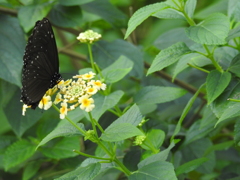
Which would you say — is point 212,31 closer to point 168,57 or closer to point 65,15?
point 168,57

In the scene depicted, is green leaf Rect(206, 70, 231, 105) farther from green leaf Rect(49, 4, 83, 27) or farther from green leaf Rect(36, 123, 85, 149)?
green leaf Rect(49, 4, 83, 27)

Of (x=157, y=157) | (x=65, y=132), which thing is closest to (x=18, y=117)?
(x=65, y=132)

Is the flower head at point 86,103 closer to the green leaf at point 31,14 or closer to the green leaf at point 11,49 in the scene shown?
the green leaf at point 11,49

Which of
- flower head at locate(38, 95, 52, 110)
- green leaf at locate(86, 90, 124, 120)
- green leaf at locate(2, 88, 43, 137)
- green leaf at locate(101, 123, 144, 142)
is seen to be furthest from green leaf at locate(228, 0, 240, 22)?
green leaf at locate(2, 88, 43, 137)

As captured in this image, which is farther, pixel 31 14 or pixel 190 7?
pixel 31 14

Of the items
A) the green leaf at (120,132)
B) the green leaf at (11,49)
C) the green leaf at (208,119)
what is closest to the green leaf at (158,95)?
the green leaf at (208,119)

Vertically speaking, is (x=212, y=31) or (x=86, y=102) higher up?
(x=212, y=31)

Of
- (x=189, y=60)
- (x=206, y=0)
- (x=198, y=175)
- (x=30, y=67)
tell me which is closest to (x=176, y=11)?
(x=189, y=60)

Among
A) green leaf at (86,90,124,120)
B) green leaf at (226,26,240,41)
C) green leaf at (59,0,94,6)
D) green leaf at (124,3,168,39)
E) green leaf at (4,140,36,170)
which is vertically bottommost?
green leaf at (4,140,36,170)
